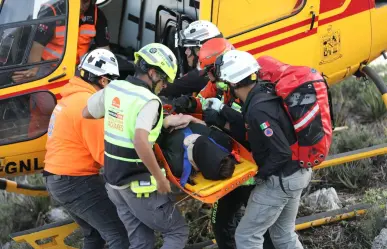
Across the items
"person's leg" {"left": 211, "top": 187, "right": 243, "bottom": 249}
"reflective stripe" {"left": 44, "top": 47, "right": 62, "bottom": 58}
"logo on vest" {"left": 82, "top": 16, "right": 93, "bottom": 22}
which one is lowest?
"person's leg" {"left": 211, "top": 187, "right": 243, "bottom": 249}

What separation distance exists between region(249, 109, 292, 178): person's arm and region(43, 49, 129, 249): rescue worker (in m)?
1.16

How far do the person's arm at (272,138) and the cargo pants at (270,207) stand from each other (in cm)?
17

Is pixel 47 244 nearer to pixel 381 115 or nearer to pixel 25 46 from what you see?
pixel 25 46

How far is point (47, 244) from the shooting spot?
5.56 m

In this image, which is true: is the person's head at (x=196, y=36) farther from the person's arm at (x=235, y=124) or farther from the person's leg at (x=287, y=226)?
the person's leg at (x=287, y=226)

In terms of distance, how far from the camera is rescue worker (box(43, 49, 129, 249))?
4.68 m

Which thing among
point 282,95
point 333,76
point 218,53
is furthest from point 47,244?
point 333,76

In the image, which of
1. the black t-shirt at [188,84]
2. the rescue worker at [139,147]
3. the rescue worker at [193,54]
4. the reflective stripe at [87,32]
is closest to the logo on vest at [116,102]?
the rescue worker at [139,147]

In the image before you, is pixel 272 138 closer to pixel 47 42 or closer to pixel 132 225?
pixel 132 225

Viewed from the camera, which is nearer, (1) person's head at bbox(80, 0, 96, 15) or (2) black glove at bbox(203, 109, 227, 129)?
(2) black glove at bbox(203, 109, 227, 129)

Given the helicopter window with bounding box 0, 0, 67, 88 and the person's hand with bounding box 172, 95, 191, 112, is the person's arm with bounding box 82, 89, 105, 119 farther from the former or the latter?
the helicopter window with bounding box 0, 0, 67, 88

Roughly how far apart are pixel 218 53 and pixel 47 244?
Answer: 7.16 ft

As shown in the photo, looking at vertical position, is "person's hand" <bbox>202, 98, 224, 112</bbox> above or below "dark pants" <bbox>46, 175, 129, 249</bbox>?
above

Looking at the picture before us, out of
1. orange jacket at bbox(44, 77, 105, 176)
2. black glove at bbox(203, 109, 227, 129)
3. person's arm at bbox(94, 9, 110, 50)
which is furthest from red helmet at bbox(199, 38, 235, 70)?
person's arm at bbox(94, 9, 110, 50)
